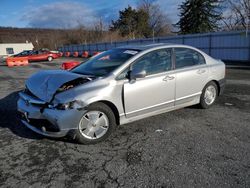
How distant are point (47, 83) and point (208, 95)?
11.7ft

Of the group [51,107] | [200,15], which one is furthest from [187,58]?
[200,15]

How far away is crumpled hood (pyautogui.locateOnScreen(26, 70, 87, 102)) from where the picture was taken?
378 cm

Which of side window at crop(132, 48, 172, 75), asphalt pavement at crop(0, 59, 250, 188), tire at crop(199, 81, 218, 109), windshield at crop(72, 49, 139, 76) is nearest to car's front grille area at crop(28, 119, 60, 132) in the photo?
asphalt pavement at crop(0, 59, 250, 188)

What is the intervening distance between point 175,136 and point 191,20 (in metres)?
32.9

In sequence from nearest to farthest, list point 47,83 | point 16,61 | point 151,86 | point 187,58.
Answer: point 47,83 < point 151,86 < point 187,58 < point 16,61

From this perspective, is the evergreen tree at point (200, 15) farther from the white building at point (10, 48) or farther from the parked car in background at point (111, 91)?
the white building at point (10, 48)

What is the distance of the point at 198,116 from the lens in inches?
199

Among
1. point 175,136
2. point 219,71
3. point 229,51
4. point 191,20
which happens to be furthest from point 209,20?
point 175,136

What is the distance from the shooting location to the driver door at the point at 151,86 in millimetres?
4129

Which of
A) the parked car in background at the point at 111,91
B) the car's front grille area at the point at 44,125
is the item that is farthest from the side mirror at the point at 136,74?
Result: the car's front grille area at the point at 44,125

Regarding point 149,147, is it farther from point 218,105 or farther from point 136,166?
point 218,105

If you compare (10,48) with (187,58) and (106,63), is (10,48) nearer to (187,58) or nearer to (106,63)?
(106,63)

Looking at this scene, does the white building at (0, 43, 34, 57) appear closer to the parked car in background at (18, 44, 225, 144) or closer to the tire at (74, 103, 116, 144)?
the parked car in background at (18, 44, 225, 144)

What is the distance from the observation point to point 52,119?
359 cm
